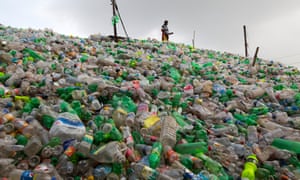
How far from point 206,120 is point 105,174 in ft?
5.28

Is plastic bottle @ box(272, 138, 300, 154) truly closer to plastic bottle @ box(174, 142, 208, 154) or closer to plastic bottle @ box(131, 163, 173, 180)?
plastic bottle @ box(174, 142, 208, 154)

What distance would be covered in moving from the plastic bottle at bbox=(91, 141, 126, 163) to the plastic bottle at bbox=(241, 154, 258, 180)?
105 centimetres

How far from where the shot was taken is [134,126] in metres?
2.57

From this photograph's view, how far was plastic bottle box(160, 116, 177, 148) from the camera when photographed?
7.57 feet

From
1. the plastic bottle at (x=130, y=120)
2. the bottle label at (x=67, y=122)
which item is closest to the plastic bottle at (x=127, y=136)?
the plastic bottle at (x=130, y=120)

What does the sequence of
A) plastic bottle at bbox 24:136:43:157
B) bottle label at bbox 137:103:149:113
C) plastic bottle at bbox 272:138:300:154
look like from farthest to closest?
bottle label at bbox 137:103:149:113
plastic bottle at bbox 272:138:300:154
plastic bottle at bbox 24:136:43:157

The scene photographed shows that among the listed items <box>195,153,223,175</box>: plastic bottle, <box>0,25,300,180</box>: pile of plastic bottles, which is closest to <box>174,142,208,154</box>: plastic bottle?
<box>0,25,300,180</box>: pile of plastic bottles

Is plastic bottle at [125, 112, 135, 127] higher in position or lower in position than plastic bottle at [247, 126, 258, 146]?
higher

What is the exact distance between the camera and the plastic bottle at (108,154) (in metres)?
A: 1.94

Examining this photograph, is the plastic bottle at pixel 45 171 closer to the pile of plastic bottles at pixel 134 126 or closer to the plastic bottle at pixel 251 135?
the pile of plastic bottles at pixel 134 126

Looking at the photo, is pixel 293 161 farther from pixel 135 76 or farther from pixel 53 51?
pixel 53 51

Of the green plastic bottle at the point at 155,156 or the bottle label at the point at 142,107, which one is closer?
the green plastic bottle at the point at 155,156

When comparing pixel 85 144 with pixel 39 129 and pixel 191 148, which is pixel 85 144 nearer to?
pixel 39 129

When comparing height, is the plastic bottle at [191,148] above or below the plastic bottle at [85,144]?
below
